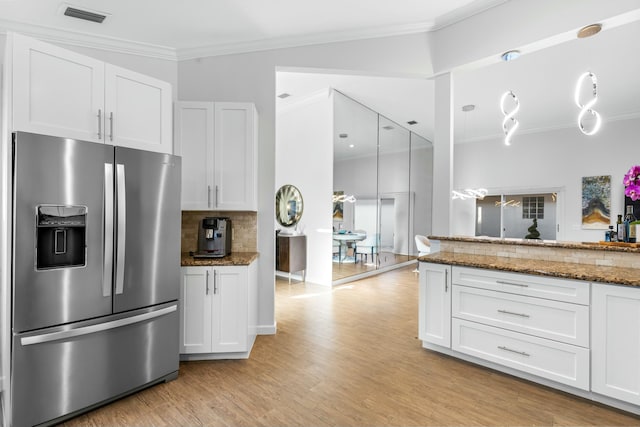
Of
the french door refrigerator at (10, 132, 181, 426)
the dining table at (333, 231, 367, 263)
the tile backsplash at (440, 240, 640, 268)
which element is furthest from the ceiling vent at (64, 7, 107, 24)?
the dining table at (333, 231, 367, 263)

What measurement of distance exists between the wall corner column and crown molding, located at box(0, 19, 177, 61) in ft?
9.46

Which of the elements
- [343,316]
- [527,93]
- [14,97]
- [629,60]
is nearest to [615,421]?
[343,316]

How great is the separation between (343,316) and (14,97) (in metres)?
3.58

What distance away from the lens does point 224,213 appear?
3346mm

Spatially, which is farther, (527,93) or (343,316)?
(527,93)

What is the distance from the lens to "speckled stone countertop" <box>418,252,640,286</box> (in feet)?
6.81

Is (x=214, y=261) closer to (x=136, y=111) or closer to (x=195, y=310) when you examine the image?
(x=195, y=310)

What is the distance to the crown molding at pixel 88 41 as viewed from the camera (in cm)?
286

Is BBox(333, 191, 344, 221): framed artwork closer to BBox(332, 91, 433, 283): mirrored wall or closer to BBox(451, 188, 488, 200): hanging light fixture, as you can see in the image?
BBox(332, 91, 433, 283): mirrored wall

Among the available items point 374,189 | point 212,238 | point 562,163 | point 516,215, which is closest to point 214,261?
point 212,238

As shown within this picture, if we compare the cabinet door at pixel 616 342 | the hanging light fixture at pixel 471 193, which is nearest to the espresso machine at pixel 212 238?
the cabinet door at pixel 616 342

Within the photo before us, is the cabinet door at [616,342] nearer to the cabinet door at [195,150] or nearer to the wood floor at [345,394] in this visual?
the wood floor at [345,394]

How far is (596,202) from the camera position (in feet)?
21.2

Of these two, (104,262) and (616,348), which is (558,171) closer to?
(616,348)
